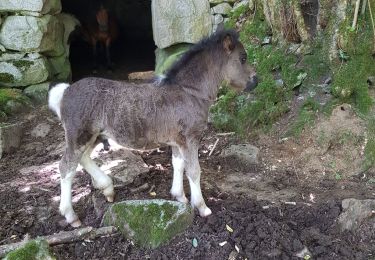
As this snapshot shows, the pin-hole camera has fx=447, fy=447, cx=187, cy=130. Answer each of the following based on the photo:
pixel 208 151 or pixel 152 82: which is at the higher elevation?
pixel 152 82

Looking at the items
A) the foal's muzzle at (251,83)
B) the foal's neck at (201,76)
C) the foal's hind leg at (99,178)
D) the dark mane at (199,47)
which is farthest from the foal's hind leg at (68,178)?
the foal's muzzle at (251,83)

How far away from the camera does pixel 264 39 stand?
764 centimetres

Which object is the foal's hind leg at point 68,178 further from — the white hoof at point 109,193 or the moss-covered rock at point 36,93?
the moss-covered rock at point 36,93

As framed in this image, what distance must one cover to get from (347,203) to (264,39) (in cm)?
376

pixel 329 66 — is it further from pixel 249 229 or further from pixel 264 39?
pixel 249 229

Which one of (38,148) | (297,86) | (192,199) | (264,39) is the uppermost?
(264,39)

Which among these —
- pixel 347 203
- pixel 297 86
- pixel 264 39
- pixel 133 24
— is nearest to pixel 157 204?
pixel 347 203

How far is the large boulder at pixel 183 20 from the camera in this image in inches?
347

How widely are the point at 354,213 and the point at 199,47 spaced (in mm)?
2378

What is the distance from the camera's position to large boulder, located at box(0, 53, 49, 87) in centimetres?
886

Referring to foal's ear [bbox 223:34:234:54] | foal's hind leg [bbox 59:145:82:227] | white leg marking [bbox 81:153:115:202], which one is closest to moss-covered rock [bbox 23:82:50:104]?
white leg marking [bbox 81:153:115:202]

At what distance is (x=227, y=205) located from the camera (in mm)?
4910

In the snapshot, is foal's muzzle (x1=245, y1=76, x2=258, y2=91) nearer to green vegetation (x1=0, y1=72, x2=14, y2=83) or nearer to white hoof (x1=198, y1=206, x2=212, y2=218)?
white hoof (x1=198, y1=206, x2=212, y2=218)

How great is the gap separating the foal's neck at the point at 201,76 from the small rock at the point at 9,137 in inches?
143
